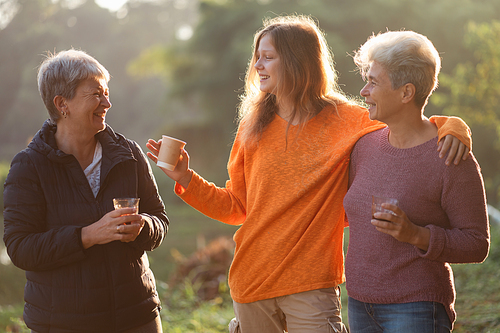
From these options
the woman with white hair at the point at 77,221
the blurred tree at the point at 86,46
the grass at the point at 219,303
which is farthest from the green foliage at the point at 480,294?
the blurred tree at the point at 86,46

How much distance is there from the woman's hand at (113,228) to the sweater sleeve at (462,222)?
1.21 m

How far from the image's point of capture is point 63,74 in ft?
7.13

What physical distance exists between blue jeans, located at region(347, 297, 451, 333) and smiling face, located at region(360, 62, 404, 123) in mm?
805

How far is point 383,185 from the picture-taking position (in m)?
2.07

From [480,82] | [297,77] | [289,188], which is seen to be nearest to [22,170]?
[289,188]

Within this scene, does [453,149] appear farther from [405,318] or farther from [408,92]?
[405,318]

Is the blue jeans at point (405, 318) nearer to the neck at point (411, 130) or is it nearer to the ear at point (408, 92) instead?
the neck at point (411, 130)

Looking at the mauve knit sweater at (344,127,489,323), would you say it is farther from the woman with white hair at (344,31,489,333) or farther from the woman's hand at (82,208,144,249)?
the woman's hand at (82,208,144,249)

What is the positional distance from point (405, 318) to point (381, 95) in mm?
940

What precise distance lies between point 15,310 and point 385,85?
4.92m

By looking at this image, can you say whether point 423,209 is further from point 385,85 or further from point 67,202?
point 67,202

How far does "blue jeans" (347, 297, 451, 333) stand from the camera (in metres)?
1.92

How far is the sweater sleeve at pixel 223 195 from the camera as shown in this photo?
2.55 meters

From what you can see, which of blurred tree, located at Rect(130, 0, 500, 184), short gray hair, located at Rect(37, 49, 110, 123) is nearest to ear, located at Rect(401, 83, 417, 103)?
short gray hair, located at Rect(37, 49, 110, 123)
